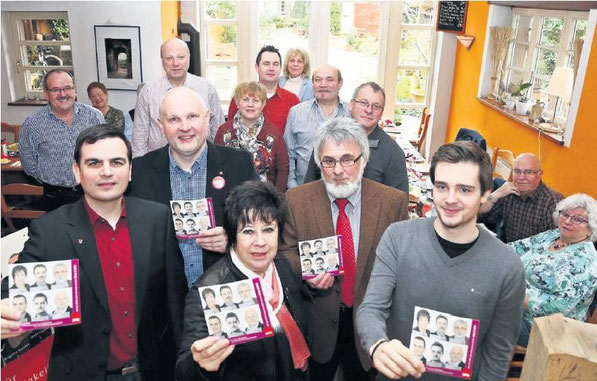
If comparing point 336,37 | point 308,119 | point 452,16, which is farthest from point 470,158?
point 336,37

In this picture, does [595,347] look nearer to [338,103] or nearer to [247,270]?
[247,270]

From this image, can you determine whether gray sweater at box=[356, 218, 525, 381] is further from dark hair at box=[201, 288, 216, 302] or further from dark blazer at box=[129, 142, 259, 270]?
dark blazer at box=[129, 142, 259, 270]

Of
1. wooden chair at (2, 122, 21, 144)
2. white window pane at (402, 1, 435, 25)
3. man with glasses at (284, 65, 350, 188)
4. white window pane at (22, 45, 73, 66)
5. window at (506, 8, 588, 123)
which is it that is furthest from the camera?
white window pane at (402, 1, 435, 25)

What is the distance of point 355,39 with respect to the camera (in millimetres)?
8812

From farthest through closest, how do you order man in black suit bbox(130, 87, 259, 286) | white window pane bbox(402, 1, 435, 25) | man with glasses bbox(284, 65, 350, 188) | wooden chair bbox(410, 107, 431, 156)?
white window pane bbox(402, 1, 435, 25)
wooden chair bbox(410, 107, 431, 156)
man with glasses bbox(284, 65, 350, 188)
man in black suit bbox(130, 87, 259, 286)

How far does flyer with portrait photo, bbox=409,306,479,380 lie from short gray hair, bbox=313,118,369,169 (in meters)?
0.98

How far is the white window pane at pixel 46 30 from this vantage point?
7668 mm

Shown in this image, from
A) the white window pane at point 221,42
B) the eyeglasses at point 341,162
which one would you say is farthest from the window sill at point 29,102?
the eyeglasses at point 341,162

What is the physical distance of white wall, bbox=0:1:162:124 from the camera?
7.18 metres

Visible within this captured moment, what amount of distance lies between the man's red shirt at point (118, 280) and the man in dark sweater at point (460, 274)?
3.20ft

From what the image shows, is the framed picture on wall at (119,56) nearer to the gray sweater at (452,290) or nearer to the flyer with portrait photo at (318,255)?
the flyer with portrait photo at (318,255)

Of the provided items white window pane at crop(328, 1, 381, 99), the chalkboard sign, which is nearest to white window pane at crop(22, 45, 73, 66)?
white window pane at crop(328, 1, 381, 99)

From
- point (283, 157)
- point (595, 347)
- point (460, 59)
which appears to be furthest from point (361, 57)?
point (595, 347)

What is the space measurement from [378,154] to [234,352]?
5.64 feet
